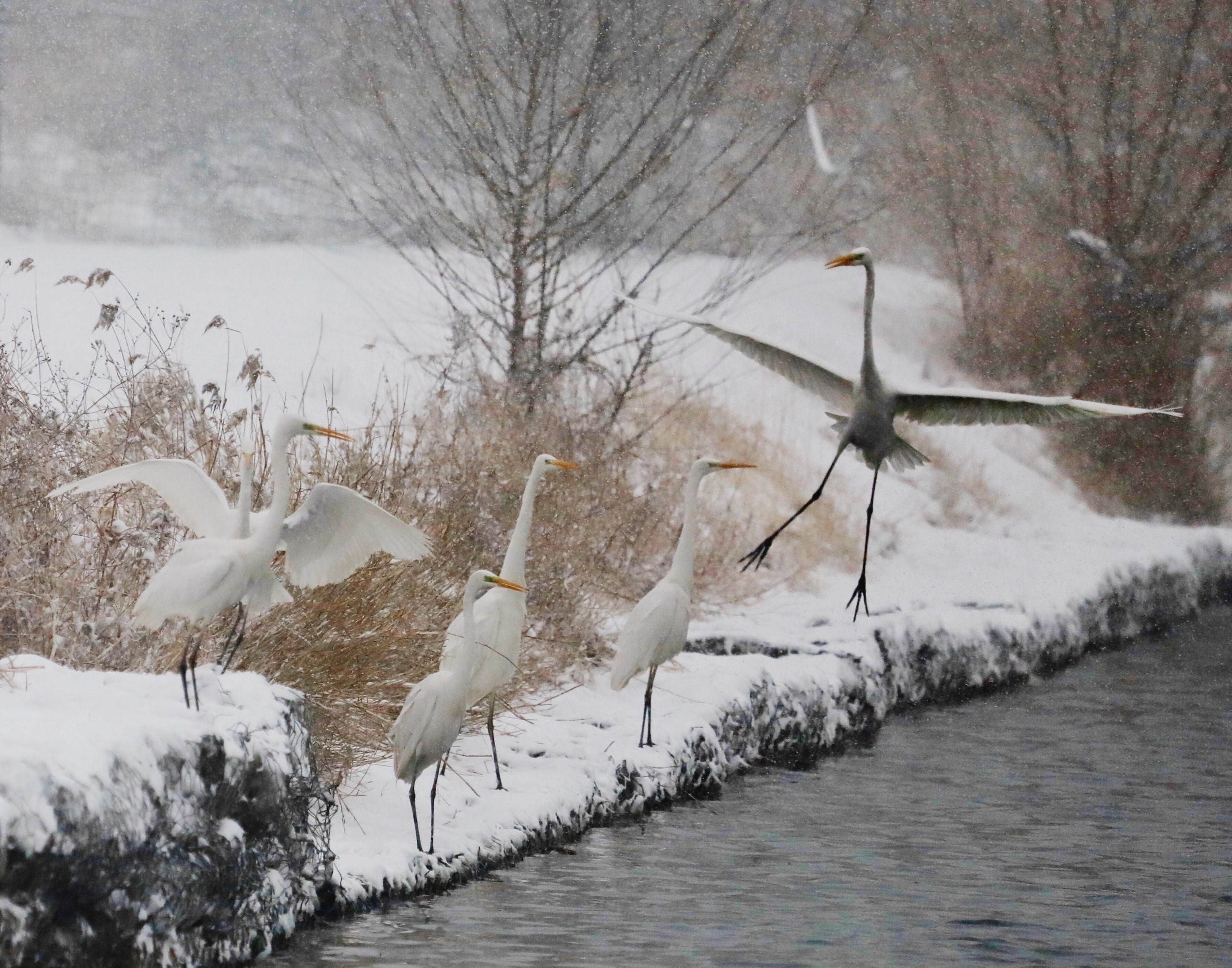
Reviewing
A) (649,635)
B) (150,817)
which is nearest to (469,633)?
(150,817)

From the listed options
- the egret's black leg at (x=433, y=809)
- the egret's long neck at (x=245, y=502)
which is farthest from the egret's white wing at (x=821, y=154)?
the egret's long neck at (x=245, y=502)

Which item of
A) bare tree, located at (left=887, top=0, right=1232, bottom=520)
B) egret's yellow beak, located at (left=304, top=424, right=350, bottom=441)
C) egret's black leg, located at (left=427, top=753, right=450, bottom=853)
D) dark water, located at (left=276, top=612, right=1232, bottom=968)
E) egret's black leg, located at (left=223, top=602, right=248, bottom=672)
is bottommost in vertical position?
dark water, located at (left=276, top=612, right=1232, bottom=968)

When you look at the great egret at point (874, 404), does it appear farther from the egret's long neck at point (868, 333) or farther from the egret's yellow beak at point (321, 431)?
the egret's yellow beak at point (321, 431)

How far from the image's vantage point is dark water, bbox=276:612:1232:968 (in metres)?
5.06

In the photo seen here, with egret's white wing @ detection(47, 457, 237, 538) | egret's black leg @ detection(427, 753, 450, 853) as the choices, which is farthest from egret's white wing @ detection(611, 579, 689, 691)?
egret's white wing @ detection(47, 457, 237, 538)

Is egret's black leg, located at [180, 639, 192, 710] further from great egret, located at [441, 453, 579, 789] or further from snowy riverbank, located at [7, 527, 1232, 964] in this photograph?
great egret, located at [441, 453, 579, 789]

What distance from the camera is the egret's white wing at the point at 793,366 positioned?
7.00m

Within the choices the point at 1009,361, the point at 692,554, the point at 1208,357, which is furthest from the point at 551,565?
the point at 1208,357

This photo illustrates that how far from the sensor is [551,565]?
844cm

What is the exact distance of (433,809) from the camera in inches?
224

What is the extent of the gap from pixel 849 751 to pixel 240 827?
4869 millimetres

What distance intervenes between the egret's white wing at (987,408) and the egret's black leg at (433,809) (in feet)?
7.83

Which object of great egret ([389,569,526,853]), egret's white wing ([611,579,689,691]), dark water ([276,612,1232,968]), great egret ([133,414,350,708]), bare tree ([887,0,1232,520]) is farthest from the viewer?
bare tree ([887,0,1232,520])

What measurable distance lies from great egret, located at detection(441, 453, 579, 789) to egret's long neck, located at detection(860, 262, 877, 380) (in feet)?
4.11
